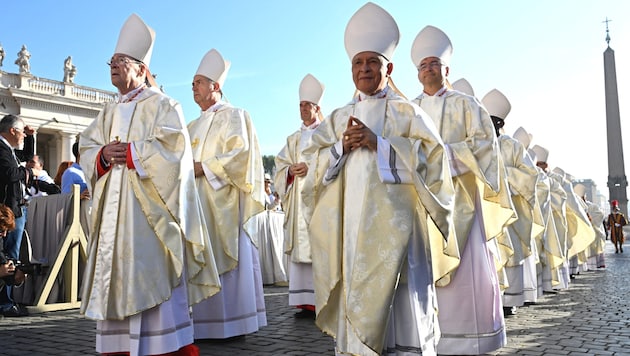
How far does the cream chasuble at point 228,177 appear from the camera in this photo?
19.1 ft

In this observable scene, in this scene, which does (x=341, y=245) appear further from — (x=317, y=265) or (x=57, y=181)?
(x=57, y=181)

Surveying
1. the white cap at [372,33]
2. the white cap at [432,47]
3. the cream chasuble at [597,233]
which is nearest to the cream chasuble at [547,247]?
the white cap at [432,47]

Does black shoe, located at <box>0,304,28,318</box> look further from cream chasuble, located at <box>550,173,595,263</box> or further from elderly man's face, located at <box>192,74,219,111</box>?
cream chasuble, located at <box>550,173,595,263</box>

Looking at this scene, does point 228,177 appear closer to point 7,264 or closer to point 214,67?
point 214,67

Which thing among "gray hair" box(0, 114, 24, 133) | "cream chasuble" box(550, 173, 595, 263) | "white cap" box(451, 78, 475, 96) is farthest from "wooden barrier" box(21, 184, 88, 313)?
"cream chasuble" box(550, 173, 595, 263)

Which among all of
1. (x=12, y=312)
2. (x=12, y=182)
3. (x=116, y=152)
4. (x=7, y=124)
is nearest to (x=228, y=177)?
(x=116, y=152)

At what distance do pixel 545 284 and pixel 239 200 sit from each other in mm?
5980

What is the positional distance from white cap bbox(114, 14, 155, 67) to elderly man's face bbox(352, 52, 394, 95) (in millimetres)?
1870

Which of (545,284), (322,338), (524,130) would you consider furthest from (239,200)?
(524,130)

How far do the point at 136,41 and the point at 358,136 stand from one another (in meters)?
2.20

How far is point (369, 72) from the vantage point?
408cm

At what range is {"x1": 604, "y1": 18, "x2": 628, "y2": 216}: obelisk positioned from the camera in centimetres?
3922

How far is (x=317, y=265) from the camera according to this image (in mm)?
3965

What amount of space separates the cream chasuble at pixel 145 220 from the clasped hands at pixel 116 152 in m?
0.07
